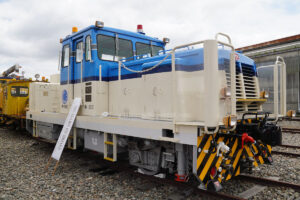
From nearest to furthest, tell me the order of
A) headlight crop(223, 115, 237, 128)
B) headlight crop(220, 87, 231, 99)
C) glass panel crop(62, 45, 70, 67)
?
headlight crop(223, 115, 237, 128) < headlight crop(220, 87, 231, 99) < glass panel crop(62, 45, 70, 67)

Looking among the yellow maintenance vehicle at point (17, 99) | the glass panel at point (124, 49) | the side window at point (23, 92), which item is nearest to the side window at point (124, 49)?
the glass panel at point (124, 49)

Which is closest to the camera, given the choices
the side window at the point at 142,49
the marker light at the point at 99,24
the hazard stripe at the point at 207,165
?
the hazard stripe at the point at 207,165

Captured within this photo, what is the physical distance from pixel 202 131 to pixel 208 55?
1028 millimetres

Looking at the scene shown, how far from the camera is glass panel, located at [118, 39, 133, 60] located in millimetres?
5656

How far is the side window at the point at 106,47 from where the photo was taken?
5.34m

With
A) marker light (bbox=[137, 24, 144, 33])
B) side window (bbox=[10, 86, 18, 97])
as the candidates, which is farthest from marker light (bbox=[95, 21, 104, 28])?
side window (bbox=[10, 86, 18, 97])

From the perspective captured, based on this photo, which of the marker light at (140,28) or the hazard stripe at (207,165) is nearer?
the hazard stripe at (207,165)

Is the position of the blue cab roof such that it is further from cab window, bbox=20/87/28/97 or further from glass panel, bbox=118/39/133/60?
cab window, bbox=20/87/28/97

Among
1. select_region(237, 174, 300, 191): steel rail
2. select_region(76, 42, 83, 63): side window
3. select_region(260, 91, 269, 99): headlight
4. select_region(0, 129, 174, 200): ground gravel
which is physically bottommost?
select_region(0, 129, 174, 200): ground gravel

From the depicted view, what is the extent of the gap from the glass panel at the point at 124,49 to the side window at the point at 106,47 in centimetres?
15

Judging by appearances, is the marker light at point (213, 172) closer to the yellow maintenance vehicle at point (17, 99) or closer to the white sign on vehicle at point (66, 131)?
the white sign on vehicle at point (66, 131)

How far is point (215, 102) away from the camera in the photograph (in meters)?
3.21

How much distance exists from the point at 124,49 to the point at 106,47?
0.47 meters

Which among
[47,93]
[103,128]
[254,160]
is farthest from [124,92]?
[47,93]
